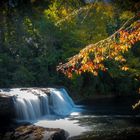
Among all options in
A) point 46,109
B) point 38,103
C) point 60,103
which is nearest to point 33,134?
point 38,103

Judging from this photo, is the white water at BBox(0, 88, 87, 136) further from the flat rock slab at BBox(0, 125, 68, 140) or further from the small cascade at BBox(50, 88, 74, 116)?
the flat rock slab at BBox(0, 125, 68, 140)

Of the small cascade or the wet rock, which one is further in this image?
the small cascade

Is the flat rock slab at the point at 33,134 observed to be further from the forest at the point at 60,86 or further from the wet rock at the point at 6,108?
the wet rock at the point at 6,108

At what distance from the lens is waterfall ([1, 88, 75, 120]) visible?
18.8 m

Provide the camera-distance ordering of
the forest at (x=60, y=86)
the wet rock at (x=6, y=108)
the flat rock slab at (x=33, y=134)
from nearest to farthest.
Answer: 1. the flat rock slab at (x=33, y=134)
2. the forest at (x=60, y=86)
3. the wet rock at (x=6, y=108)

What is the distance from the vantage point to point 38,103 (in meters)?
20.0

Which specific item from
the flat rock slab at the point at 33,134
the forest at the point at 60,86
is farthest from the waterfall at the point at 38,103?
the flat rock slab at the point at 33,134

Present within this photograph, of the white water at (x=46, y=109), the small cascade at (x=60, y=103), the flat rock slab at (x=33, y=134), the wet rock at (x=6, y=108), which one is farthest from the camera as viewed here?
the small cascade at (x=60, y=103)

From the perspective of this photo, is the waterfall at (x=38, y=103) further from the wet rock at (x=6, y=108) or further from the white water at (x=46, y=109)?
the wet rock at (x=6, y=108)

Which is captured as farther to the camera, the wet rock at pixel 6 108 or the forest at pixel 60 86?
the wet rock at pixel 6 108

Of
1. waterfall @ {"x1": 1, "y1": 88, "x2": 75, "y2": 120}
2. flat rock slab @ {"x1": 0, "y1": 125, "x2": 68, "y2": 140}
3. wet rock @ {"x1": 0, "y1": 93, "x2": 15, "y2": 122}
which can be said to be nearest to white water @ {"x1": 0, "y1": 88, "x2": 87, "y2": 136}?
waterfall @ {"x1": 1, "y1": 88, "x2": 75, "y2": 120}

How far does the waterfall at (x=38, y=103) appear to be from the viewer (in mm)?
18766

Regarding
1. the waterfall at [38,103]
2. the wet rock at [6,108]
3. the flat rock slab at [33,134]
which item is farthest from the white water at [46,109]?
the flat rock slab at [33,134]

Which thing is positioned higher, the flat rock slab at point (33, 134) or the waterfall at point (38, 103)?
the waterfall at point (38, 103)
